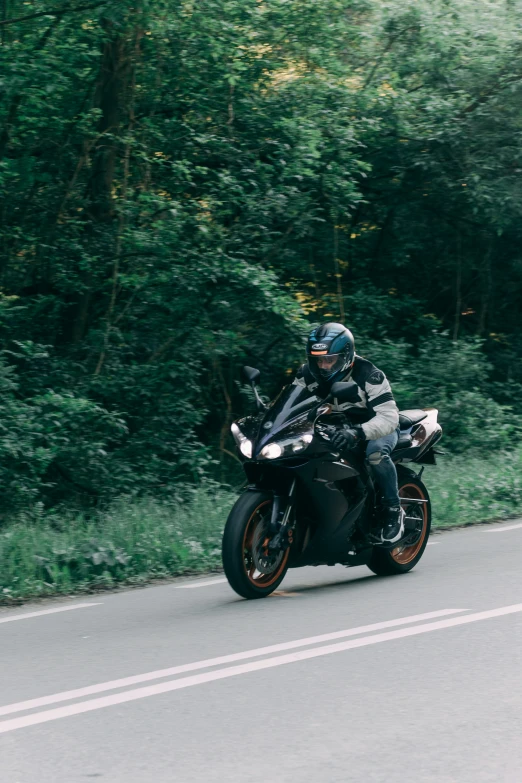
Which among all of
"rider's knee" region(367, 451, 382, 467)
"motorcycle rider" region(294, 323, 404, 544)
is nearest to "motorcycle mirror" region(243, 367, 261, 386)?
"motorcycle rider" region(294, 323, 404, 544)

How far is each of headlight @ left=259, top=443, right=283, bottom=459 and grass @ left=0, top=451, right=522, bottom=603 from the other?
6.00 ft

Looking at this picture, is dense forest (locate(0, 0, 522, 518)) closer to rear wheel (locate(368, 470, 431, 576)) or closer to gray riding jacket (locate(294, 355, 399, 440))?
rear wheel (locate(368, 470, 431, 576))

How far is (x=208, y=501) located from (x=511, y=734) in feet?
24.1

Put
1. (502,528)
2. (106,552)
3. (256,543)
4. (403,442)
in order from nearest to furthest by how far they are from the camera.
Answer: (256,543) < (403,442) < (106,552) < (502,528)

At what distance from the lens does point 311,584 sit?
8773mm

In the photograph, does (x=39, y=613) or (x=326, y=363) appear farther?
(x=326, y=363)

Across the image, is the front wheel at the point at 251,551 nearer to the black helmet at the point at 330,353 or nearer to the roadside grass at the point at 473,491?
the black helmet at the point at 330,353

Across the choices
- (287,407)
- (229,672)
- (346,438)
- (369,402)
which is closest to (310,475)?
(346,438)

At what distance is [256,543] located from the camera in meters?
7.89

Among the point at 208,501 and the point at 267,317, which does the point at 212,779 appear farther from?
the point at 267,317

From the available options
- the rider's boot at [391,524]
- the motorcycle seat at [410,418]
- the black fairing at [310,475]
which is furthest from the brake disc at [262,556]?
the motorcycle seat at [410,418]

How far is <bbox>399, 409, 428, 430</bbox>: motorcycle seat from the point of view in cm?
902

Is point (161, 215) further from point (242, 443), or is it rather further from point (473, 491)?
point (242, 443)

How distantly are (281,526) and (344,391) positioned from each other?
94cm
